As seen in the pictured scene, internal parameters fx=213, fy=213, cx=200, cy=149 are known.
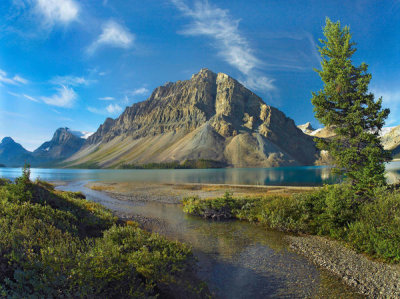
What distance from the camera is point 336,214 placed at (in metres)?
15.2

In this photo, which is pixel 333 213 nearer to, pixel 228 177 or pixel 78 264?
pixel 78 264

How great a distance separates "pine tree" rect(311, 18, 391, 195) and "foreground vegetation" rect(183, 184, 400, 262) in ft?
6.76

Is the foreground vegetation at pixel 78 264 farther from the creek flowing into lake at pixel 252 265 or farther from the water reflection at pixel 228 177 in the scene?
the water reflection at pixel 228 177

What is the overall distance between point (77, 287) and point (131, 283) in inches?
74.3

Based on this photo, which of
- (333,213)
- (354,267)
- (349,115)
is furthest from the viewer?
(349,115)

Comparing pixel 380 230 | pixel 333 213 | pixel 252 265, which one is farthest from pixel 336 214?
pixel 252 265

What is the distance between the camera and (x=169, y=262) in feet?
29.3

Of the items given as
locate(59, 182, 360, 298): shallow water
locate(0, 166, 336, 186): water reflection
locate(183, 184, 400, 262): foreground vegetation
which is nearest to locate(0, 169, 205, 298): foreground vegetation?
locate(59, 182, 360, 298): shallow water

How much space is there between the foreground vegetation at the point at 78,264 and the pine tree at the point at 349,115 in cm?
1557

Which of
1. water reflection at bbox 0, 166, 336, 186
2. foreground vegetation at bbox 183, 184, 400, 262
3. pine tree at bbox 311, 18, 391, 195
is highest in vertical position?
pine tree at bbox 311, 18, 391, 195

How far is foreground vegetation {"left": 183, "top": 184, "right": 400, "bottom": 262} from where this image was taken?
11.4m

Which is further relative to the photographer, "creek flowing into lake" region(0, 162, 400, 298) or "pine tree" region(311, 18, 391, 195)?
"pine tree" region(311, 18, 391, 195)

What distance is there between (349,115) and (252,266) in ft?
49.1

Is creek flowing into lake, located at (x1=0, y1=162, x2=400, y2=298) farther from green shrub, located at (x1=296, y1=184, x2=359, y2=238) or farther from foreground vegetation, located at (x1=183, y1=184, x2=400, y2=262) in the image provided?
green shrub, located at (x1=296, y1=184, x2=359, y2=238)
